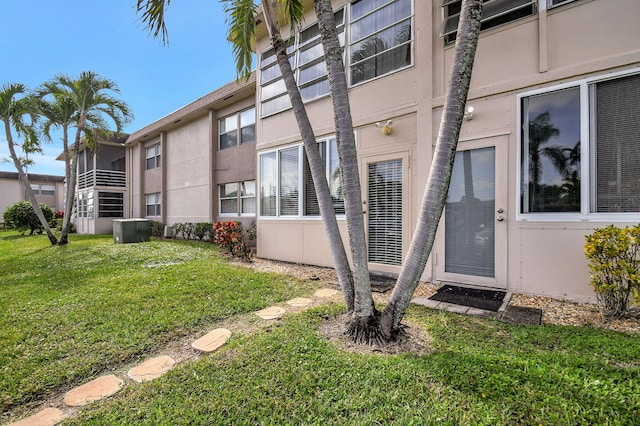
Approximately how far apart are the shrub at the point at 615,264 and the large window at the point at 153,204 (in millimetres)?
18141

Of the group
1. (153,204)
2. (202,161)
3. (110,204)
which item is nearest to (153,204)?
(153,204)

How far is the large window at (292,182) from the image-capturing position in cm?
695

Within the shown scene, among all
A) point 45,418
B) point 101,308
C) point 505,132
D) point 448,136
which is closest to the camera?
point 45,418

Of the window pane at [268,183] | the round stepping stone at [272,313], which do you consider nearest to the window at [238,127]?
the window pane at [268,183]

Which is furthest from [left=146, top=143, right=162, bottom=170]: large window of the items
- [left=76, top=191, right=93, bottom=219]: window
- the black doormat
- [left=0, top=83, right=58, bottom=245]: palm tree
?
the black doormat

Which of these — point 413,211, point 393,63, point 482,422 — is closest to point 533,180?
point 413,211

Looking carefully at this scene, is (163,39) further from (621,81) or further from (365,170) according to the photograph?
(621,81)

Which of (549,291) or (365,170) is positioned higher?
(365,170)

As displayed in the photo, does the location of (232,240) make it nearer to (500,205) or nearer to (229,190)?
(229,190)

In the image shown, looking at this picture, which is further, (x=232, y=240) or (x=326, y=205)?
(x=232, y=240)

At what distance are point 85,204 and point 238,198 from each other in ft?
48.3

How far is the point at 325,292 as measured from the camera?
5.13 m

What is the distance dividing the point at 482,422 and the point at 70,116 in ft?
53.6

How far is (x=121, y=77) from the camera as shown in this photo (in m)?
12.3
